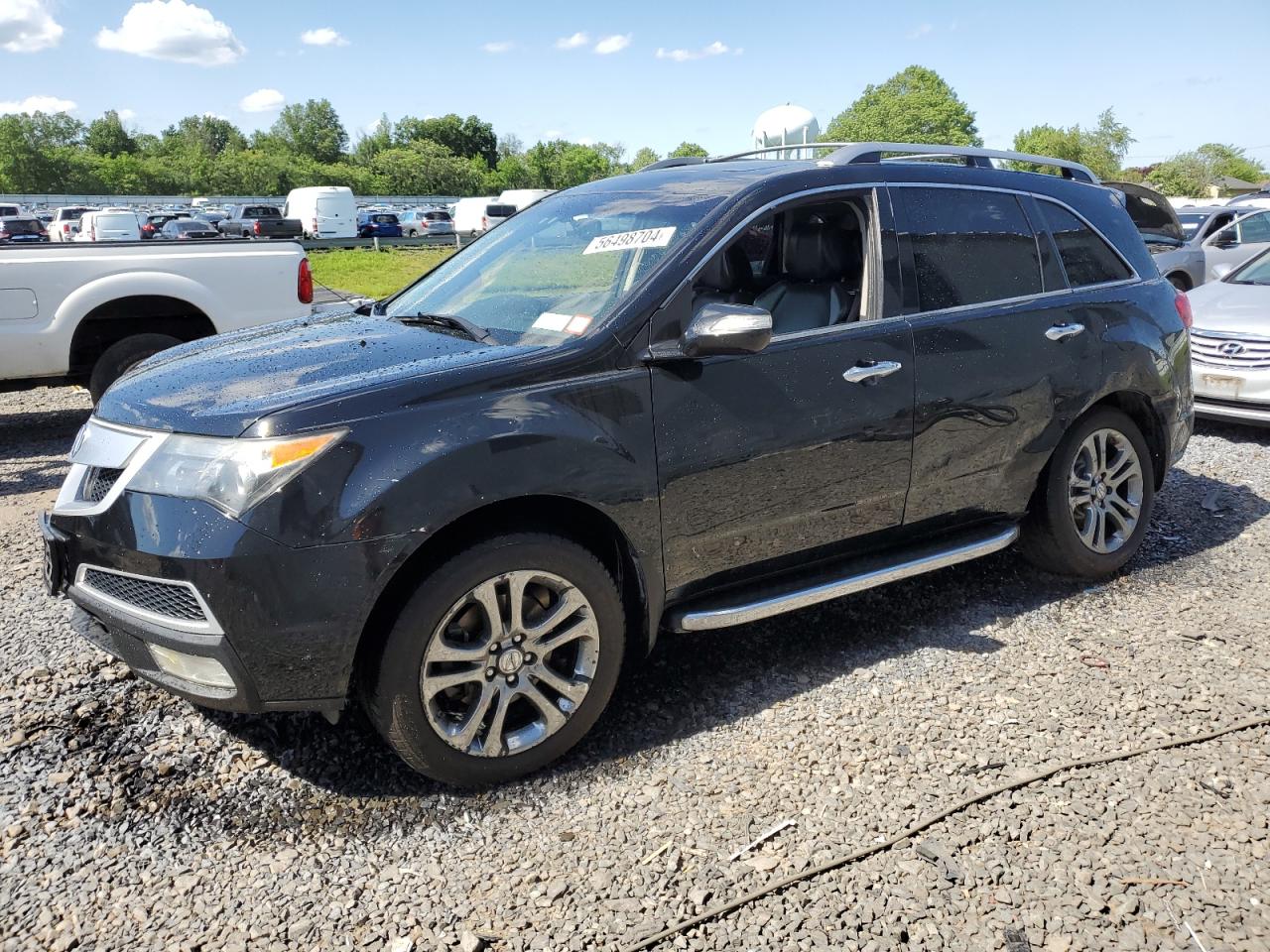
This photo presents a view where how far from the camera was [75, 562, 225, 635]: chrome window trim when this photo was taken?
263cm

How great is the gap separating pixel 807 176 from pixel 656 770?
2231mm

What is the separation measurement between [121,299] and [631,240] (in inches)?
220

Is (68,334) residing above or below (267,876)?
above

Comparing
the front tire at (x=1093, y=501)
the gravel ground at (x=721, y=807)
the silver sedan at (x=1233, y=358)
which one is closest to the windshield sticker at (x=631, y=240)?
the gravel ground at (x=721, y=807)

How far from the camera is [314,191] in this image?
42000 millimetres

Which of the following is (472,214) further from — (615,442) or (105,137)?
(105,137)

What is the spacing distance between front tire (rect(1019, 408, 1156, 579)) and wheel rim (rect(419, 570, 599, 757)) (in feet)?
7.77

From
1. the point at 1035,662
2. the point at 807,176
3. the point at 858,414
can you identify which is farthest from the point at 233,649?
the point at 1035,662

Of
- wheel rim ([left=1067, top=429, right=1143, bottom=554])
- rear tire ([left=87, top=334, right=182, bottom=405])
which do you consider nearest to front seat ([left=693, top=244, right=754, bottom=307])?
wheel rim ([left=1067, top=429, right=1143, bottom=554])

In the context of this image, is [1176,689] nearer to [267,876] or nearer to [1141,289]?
[1141,289]

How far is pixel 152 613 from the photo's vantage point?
275 centimetres

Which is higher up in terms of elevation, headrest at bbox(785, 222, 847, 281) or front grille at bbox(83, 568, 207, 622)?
headrest at bbox(785, 222, 847, 281)

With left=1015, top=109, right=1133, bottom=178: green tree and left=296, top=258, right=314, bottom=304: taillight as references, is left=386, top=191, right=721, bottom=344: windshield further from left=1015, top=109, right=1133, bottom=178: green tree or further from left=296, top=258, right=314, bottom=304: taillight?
left=1015, top=109, right=1133, bottom=178: green tree

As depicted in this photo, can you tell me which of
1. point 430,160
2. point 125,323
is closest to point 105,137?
point 430,160
